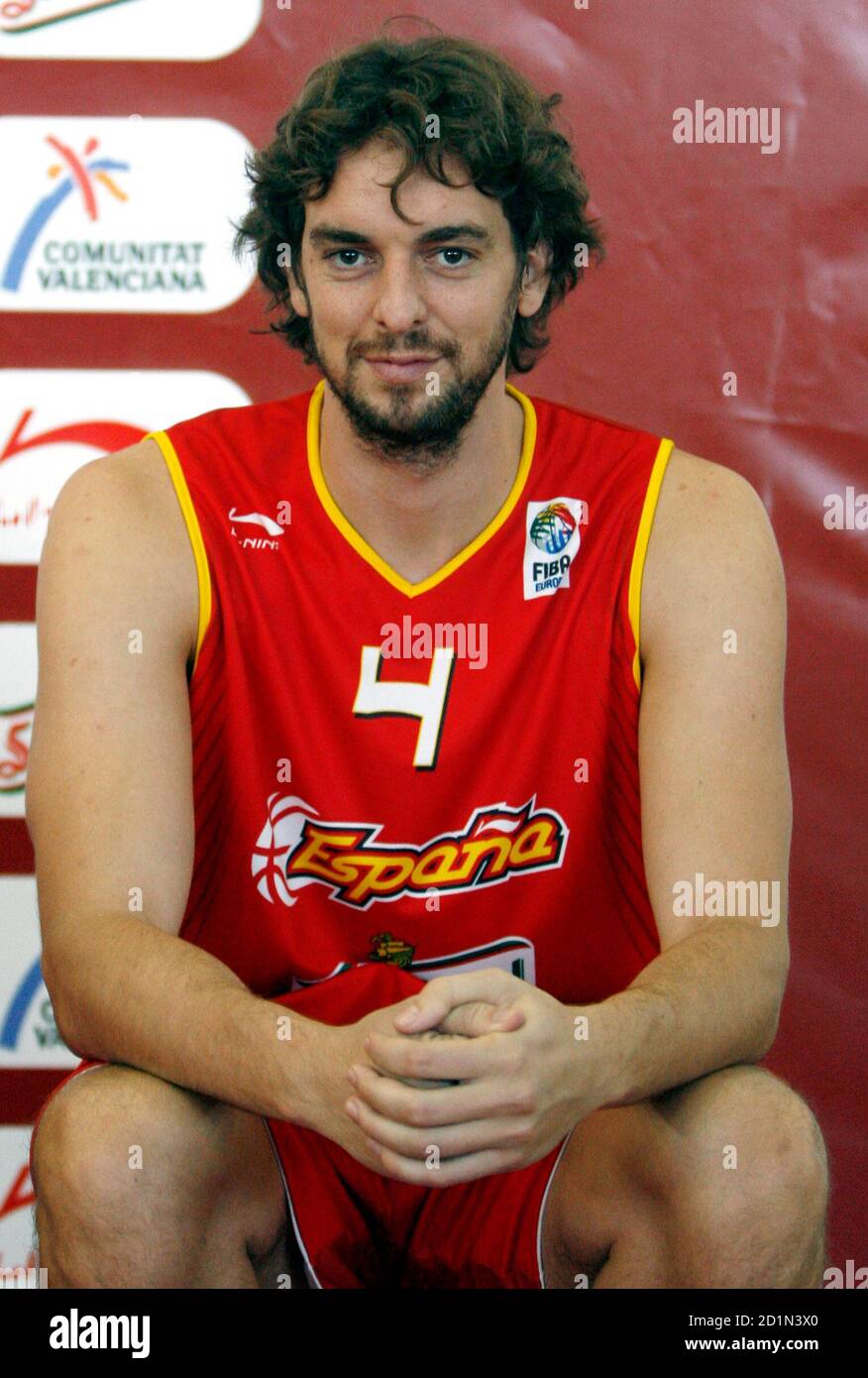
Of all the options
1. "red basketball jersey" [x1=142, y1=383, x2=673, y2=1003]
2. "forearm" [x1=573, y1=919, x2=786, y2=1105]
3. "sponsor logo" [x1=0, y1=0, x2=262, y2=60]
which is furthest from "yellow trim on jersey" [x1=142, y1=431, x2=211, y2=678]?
"sponsor logo" [x1=0, y1=0, x2=262, y2=60]

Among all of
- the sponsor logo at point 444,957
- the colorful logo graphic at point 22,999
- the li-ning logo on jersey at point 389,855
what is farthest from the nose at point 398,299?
the colorful logo graphic at point 22,999

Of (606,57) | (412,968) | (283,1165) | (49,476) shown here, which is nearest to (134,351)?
(49,476)

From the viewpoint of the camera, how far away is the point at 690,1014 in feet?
3.54

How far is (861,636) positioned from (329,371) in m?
0.72

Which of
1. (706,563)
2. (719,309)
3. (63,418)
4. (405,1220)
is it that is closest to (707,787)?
(706,563)

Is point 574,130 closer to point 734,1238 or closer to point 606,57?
point 606,57

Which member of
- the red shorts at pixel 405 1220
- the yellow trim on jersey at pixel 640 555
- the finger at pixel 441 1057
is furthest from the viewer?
the yellow trim on jersey at pixel 640 555

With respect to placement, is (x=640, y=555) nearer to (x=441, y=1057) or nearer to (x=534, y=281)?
(x=534, y=281)

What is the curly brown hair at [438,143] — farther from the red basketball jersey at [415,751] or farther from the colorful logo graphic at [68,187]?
the red basketball jersey at [415,751]

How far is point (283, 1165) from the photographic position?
3.97 ft

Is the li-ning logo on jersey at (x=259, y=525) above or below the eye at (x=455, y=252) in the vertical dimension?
below

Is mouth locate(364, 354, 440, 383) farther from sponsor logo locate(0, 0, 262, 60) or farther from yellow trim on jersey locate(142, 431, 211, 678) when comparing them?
sponsor logo locate(0, 0, 262, 60)

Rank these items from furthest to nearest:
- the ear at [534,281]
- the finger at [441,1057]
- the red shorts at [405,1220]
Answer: the ear at [534,281] < the red shorts at [405,1220] < the finger at [441,1057]

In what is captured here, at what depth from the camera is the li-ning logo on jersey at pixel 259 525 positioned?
1.33 metres
